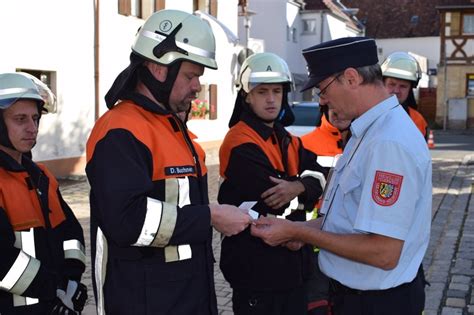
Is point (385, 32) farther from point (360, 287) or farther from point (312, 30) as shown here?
point (360, 287)

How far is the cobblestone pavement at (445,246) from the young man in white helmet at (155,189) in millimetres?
2950

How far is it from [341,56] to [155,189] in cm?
99

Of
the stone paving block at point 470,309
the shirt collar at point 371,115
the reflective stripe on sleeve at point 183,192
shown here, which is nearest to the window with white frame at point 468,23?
the stone paving block at point 470,309

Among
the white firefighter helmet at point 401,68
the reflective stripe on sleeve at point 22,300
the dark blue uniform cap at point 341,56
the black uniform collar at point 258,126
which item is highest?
the white firefighter helmet at point 401,68

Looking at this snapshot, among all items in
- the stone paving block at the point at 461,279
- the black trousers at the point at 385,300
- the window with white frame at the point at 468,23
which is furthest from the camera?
the window with white frame at the point at 468,23

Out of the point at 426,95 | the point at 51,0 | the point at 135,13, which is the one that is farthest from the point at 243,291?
the point at 426,95

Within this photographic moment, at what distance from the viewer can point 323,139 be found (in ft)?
15.1

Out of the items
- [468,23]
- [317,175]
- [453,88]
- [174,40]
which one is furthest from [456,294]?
[468,23]

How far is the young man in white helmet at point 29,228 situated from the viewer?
288 cm

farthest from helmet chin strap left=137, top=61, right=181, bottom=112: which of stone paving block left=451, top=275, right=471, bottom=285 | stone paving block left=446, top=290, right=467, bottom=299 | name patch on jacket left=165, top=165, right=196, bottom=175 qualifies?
stone paving block left=451, top=275, right=471, bottom=285

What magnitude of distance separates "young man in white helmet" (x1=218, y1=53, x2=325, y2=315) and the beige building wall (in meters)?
34.6

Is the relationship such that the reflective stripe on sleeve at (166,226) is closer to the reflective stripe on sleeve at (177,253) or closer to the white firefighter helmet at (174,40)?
the reflective stripe on sleeve at (177,253)

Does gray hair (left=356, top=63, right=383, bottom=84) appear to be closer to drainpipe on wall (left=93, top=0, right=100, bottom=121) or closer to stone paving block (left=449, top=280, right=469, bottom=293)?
stone paving block (left=449, top=280, right=469, bottom=293)

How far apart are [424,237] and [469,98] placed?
1405 inches
